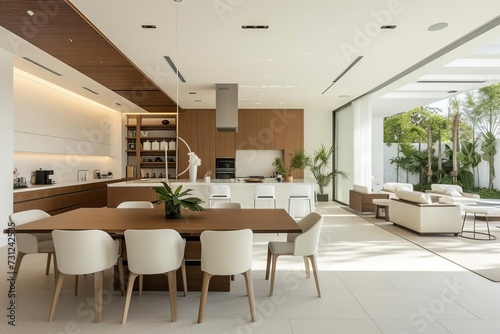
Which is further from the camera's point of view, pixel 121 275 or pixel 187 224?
pixel 121 275

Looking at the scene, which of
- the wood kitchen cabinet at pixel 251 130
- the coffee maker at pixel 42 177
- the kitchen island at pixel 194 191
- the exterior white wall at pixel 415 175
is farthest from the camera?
the exterior white wall at pixel 415 175

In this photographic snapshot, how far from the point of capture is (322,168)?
10.5 metres

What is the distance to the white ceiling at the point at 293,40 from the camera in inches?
139

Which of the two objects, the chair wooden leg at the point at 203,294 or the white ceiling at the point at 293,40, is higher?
the white ceiling at the point at 293,40

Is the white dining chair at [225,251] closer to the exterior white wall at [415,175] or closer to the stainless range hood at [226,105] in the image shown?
the stainless range hood at [226,105]

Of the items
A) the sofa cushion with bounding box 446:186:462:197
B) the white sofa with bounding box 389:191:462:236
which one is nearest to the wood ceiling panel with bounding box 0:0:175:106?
the white sofa with bounding box 389:191:462:236

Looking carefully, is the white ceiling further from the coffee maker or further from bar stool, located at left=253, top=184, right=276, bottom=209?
bar stool, located at left=253, top=184, right=276, bottom=209

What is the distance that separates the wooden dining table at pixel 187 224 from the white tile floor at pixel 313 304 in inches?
8.1

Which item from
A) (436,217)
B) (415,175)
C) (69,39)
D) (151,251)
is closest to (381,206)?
(436,217)

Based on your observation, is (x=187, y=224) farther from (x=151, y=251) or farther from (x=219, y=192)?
(x=219, y=192)

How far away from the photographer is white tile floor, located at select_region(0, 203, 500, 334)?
8.13ft

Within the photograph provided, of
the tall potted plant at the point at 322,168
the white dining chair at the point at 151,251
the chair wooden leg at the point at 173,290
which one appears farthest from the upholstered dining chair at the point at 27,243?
the tall potted plant at the point at 322,168

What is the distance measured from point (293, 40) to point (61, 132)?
587cm

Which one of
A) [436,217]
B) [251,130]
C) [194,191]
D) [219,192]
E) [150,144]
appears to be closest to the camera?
[436,217]
